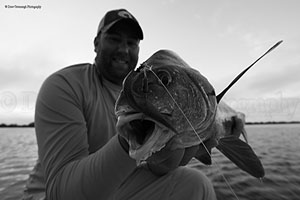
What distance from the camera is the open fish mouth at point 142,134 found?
0.99 m

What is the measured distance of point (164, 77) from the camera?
1143 mm

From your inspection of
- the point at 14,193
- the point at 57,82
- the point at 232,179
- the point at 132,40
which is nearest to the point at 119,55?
the point at 132,40

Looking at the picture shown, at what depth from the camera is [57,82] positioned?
1937 millimetres

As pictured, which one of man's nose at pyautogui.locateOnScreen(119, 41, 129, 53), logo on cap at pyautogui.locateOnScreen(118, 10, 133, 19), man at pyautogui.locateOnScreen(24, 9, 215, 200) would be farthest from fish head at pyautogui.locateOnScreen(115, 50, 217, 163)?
logo on cap at pyautogui.locateOnScreen(118, 10, 133, 19)

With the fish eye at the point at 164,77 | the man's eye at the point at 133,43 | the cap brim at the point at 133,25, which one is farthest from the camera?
the man's eye at the point at 133,43

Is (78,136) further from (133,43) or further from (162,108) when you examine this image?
(133,43)

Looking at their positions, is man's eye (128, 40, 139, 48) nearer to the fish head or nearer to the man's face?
the man's face

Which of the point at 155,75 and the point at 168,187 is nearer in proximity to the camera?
the point at 155,75

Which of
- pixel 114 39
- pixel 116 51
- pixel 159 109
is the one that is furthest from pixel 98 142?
pixel 159 109

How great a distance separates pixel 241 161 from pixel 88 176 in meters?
1.22

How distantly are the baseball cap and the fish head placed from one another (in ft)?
4.33

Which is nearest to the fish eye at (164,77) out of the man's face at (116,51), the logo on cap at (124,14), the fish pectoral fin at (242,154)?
the fish pectoral fin at (242,154)

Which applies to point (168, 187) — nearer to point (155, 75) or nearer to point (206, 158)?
point (206, 158)

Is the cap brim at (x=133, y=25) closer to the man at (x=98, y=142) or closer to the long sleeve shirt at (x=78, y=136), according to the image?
the man at (x=98, y=142)
